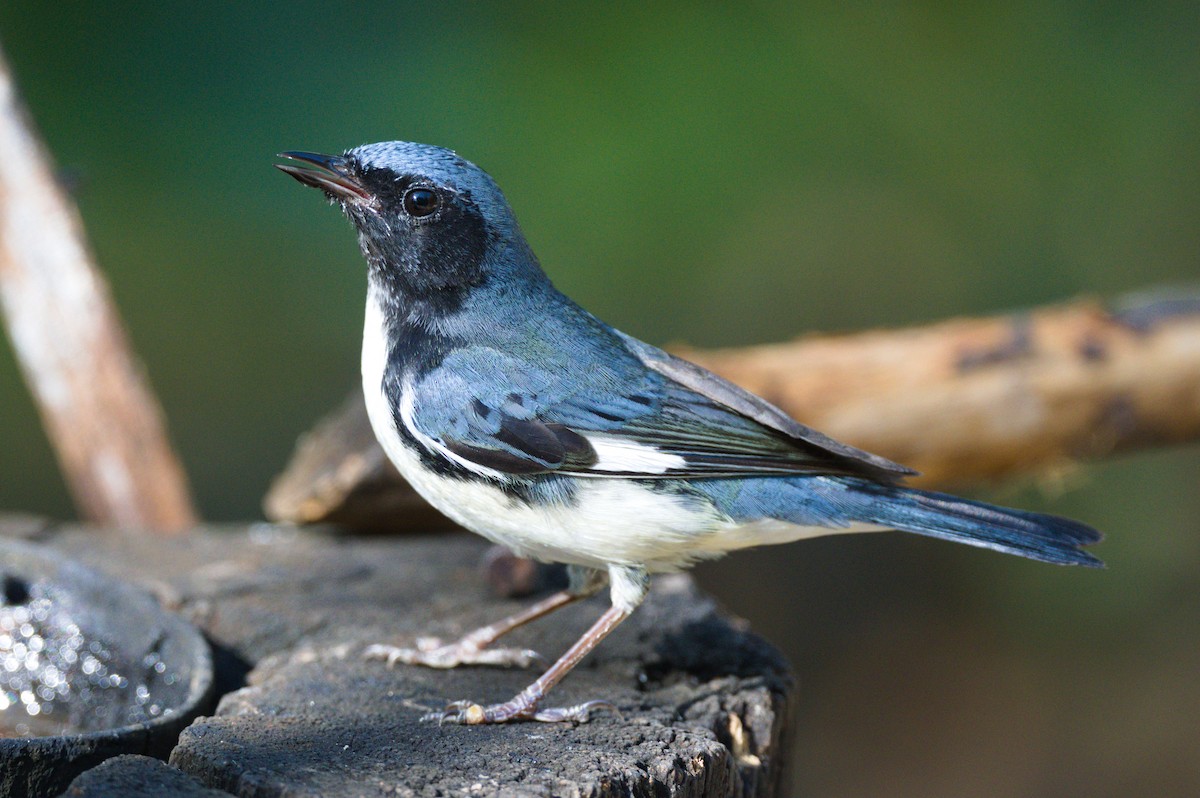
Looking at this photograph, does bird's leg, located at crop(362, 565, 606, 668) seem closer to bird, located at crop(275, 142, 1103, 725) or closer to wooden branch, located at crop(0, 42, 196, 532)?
bird, located at crop(275, 142, 1103, 725)

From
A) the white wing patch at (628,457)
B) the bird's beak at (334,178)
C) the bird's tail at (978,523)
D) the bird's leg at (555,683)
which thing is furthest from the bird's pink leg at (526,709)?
the bird's beak at (334,178)

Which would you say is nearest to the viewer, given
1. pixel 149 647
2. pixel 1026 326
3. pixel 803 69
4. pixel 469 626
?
pixel 149 647

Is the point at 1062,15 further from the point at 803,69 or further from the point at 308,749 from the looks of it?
the point at 308,749

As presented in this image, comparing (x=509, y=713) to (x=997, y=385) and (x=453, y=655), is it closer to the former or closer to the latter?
(x=453, y=655)

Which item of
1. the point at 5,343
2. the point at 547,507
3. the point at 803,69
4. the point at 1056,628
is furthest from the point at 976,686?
the point at 5,343

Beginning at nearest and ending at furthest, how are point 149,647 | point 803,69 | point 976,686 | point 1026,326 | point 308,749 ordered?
point 308,749 → point 149,647 → point 1026,326 → point 976,686 → point 803,69

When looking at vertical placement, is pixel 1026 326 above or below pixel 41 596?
above

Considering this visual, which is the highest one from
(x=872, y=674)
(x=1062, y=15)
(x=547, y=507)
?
(x=1062, y=15)
